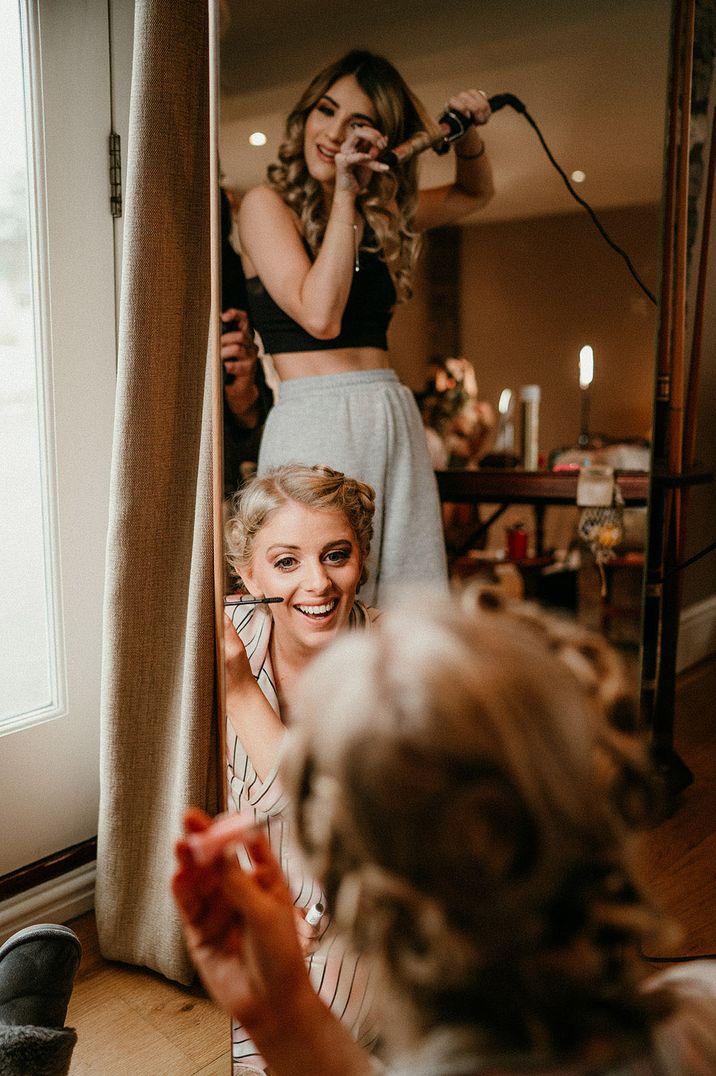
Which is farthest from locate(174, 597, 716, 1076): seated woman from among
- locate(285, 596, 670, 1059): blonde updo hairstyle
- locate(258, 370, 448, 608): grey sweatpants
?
locate(258, 370, 448, 608): grey sweatpants

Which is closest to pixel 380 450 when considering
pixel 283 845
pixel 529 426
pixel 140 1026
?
pixel 529 426

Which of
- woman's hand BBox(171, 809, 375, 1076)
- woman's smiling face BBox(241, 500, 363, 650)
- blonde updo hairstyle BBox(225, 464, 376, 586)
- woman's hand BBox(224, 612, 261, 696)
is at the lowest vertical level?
woman's hand BBox(171, 809, 375, 1076)

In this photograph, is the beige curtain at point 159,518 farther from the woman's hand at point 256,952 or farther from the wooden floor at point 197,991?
the woman's hand at point 256,952

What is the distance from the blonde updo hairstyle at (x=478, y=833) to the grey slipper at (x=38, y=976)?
0.88 m

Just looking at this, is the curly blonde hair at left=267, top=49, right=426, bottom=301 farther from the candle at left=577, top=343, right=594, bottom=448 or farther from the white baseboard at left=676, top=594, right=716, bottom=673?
the white baseboard at left=676, top=594, right=716, bottom=673

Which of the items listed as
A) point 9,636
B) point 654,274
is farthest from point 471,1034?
point 9,636

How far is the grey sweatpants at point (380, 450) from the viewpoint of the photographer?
1222 millimetres

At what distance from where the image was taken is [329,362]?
125 centimetres

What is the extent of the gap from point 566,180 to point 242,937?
112 centimetres

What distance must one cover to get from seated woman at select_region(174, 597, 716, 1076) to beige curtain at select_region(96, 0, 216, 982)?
0.80 m

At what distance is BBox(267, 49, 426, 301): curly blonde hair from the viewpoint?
1.19 meters

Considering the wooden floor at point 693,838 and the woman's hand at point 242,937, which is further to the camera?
the wooden floor at point 693,838

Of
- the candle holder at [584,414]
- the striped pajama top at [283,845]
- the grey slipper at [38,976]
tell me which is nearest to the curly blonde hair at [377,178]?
the candle holder at [584,414]

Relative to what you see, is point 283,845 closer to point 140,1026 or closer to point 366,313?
point 140,1026
